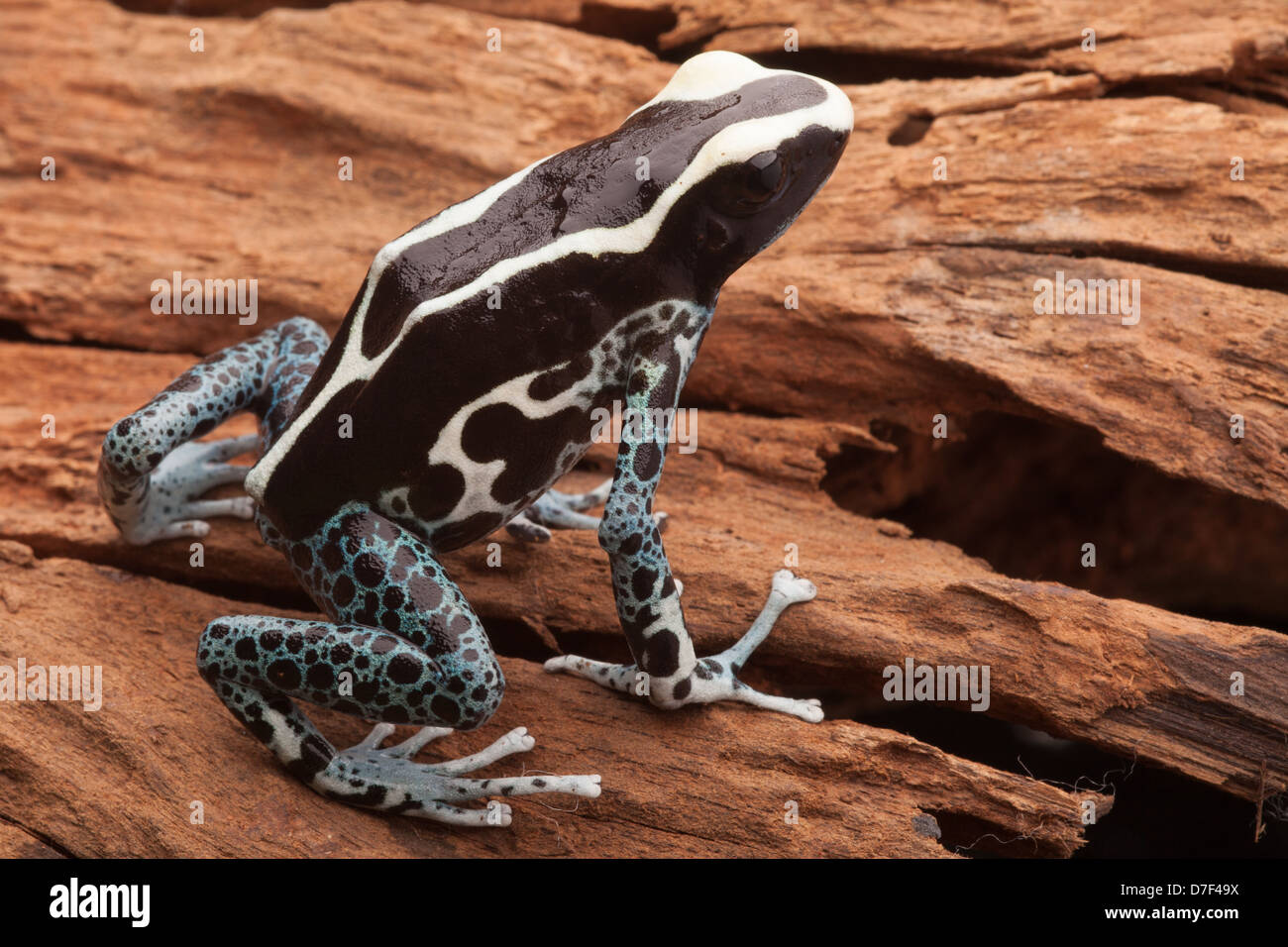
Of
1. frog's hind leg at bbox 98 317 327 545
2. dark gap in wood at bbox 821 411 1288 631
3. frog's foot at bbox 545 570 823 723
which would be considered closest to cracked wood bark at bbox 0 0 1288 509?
dark gap in wood at bbox 821 411 1288 631

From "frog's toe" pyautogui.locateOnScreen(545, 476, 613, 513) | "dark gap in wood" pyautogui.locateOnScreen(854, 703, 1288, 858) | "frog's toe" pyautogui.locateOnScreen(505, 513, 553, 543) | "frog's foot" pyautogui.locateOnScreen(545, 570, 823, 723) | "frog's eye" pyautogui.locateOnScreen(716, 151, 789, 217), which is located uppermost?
"frog's eye" pyautogui.locateOnScreen(716, 151, 789, 217)

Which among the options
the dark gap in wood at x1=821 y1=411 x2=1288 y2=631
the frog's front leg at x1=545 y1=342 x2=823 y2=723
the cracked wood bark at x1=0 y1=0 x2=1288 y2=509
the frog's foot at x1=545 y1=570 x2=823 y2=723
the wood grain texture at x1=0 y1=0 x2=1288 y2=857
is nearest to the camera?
the frog's front leg at x1=545 y1=342 x2=823 y2=723

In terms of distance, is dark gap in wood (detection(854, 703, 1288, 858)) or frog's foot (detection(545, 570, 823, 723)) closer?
frog's foot (detection(545, 570, 823, 723))

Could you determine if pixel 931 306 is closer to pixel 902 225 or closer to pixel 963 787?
pixel 902 225

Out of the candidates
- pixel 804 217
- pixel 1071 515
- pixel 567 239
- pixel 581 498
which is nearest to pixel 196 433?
pixel 581 498

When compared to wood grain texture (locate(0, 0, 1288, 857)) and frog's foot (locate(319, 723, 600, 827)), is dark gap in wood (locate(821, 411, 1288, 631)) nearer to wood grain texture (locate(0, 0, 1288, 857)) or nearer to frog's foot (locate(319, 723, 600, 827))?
wood grain texture (locate(0, 0, 1288, 857))

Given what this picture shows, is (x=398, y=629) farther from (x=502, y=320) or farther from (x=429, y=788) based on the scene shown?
(x=502, y=320)
